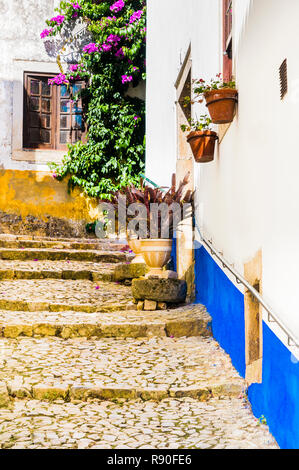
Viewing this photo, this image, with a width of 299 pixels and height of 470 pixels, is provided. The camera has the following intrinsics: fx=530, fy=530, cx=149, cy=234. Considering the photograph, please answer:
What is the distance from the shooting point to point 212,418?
3.00 metres

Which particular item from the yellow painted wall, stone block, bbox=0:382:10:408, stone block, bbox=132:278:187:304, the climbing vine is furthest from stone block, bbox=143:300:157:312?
the yellow painted wall

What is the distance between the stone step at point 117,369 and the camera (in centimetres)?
330

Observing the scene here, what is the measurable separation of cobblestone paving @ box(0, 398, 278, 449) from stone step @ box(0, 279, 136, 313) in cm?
191

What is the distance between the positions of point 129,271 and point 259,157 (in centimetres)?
355

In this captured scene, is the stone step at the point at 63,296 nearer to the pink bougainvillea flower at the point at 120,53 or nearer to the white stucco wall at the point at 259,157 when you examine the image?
the white stucco wall at the point at 259,157

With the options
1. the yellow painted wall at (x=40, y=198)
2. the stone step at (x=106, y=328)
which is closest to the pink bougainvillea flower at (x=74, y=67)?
the yellow painted wall at (x=40, y=198)

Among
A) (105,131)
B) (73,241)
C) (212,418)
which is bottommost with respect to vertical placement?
(212,418)

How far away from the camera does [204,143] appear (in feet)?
13.6

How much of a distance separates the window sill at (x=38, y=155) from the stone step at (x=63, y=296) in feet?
15.3

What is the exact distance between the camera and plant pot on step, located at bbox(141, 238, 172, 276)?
5.32 m

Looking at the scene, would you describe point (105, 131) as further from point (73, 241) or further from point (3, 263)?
point (3, 263)
